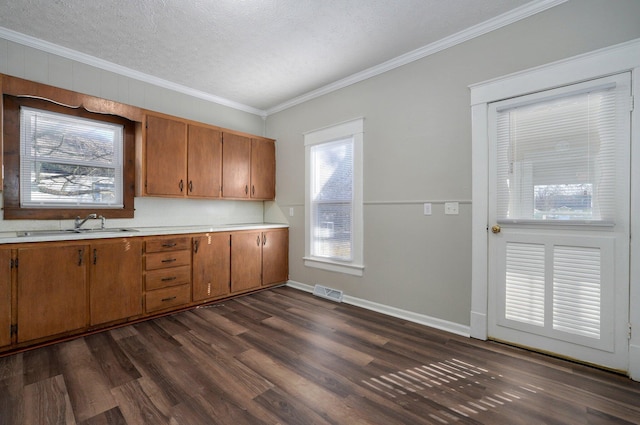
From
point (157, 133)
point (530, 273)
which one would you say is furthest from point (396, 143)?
point (157, 133)

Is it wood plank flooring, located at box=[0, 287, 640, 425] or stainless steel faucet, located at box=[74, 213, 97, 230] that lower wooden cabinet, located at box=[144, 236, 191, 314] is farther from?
stainless steel faucet, located at box=[74, 213, 97, 230]

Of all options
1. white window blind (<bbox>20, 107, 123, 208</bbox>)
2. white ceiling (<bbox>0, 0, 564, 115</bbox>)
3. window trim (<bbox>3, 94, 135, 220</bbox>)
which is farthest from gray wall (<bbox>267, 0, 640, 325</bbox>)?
window trim (<bbox>3, 94, 135, 220</bbox>)

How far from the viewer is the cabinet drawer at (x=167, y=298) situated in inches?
116

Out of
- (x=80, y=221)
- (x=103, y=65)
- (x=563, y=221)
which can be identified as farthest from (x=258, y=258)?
(x=563, y=221)

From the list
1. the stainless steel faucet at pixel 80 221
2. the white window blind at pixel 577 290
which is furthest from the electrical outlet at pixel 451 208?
the stainless steel faucet at pixel 80 221

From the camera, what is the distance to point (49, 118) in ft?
9.25

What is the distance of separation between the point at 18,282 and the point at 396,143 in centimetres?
366

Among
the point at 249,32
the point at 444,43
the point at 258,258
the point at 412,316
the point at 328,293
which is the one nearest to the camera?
the point at 249,32

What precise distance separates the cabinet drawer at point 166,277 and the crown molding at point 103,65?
92.9 inches

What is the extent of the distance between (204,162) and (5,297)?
221cm

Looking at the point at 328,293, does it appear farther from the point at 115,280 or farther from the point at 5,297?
the point at 5,297

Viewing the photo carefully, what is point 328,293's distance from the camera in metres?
3.63

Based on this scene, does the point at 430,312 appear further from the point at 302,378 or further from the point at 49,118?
the point at 49,118

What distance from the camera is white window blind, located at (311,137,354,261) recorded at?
3.55m
